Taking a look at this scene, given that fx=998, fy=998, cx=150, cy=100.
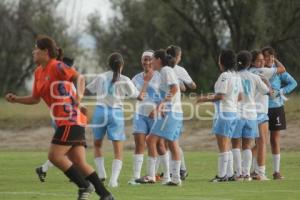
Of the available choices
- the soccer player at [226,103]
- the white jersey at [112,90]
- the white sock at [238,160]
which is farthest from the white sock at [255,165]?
the white jersey at [112,90]

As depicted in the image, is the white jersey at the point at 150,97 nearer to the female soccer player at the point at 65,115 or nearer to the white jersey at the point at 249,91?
the white jersey at the point at 249,91

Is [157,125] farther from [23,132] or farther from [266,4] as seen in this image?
[266,4]

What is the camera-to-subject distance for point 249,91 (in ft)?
58.0

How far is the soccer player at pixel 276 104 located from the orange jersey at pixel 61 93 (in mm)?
6039

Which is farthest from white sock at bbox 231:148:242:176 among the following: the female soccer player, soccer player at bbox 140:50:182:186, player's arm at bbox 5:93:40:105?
player's arm at bbox 5:93:40:105

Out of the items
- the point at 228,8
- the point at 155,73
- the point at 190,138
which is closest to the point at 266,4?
the point at 228,8

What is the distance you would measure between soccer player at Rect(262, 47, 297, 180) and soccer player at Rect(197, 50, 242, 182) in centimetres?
124

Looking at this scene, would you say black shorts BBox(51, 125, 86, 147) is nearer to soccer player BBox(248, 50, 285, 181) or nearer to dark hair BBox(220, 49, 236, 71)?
dark hair BBox(220, 49, 236, 71)

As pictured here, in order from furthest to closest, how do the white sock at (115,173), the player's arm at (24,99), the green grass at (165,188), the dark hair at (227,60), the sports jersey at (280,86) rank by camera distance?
the sports jersey at (280,86)
the dark hair at (227,60)
the white sock at (115,173)
the green grass at (165,188)
the player's arm at (24,99)

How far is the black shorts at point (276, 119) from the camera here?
1852 centimetres

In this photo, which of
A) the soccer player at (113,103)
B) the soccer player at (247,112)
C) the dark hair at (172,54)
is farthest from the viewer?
the soccer player at (247,112)

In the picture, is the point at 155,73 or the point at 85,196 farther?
the point at 155,73

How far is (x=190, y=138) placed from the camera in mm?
34031

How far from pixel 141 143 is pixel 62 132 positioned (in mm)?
4536
